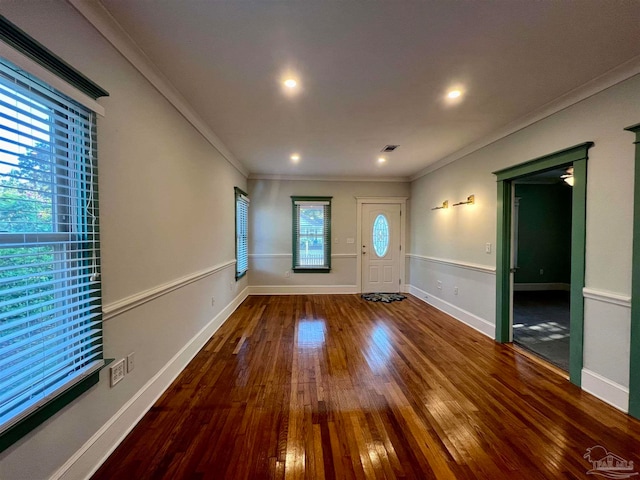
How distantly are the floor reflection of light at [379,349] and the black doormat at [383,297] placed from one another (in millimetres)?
1605

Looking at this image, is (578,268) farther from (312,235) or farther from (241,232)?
(241,232)

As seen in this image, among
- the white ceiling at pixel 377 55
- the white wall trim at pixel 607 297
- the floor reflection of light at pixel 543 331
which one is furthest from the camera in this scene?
the floor reflection of light at pixel 543 331

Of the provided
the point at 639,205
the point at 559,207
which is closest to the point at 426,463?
the point at 639,205

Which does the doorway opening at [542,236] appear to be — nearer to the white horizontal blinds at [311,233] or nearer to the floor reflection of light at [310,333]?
the white horizontal blinds at [311,233]

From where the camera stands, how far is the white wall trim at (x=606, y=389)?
2000 mm

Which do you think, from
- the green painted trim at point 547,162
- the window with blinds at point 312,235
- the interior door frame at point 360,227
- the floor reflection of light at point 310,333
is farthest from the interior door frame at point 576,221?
the window with blinds at point 312,235

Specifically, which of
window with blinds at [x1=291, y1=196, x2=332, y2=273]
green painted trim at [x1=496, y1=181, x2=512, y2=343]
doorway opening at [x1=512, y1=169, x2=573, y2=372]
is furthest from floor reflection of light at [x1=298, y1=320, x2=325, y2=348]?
doorway opening at [x1=512, y1=169, x2=573, y2=372]

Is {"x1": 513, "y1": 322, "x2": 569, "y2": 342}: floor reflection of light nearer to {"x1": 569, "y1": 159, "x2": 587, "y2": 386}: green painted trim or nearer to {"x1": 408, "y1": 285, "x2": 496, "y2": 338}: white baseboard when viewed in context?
{"x1": 408, "y1": 285, "x2": 496, "y2": 338}: white baseboard

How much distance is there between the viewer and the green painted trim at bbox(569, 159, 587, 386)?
232 cm

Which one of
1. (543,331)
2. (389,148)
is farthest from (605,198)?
(389,148)

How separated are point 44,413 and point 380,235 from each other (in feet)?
18.2

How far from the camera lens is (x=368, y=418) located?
6.29 ft

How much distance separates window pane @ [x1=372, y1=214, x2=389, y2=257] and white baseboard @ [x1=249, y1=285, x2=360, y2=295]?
976mm

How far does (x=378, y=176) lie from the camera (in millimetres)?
5844
